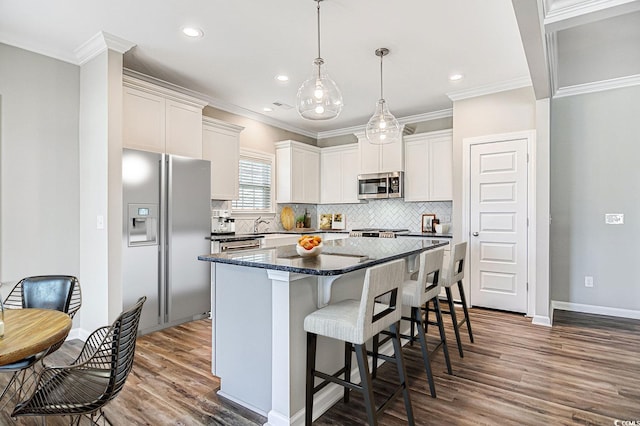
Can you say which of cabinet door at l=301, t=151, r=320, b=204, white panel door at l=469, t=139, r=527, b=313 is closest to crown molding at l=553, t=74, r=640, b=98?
white panel door at l=469, t=139, r=527, b=313

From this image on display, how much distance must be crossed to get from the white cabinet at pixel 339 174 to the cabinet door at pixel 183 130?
2737mm

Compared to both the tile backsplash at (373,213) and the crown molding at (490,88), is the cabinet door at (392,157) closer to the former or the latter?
the tile backsplash at (373,213)

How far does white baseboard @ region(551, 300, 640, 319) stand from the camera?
162 inches

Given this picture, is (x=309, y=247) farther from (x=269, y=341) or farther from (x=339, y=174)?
(x=339, y=174)

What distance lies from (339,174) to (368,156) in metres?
0.72

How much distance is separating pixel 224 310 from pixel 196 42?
2.45 metres

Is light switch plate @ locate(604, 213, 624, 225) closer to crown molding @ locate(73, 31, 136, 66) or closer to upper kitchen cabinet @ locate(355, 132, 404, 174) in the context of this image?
upper kitchen cabinet @ locate(355, 132, 404, 174)

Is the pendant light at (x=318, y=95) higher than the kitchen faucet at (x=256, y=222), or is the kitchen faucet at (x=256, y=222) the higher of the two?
the pendant light at (x=318, y=95)

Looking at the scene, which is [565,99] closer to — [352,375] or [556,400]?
[556,400]

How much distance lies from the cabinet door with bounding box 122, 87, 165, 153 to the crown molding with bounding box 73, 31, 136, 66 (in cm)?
40

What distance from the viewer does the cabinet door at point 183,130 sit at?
3.98 m

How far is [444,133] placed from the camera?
521cm

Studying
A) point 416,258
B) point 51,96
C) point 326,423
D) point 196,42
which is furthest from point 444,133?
point 51,96

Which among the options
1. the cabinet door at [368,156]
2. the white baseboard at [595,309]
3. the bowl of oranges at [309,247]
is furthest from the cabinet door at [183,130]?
the white baseboard at [595,309]
